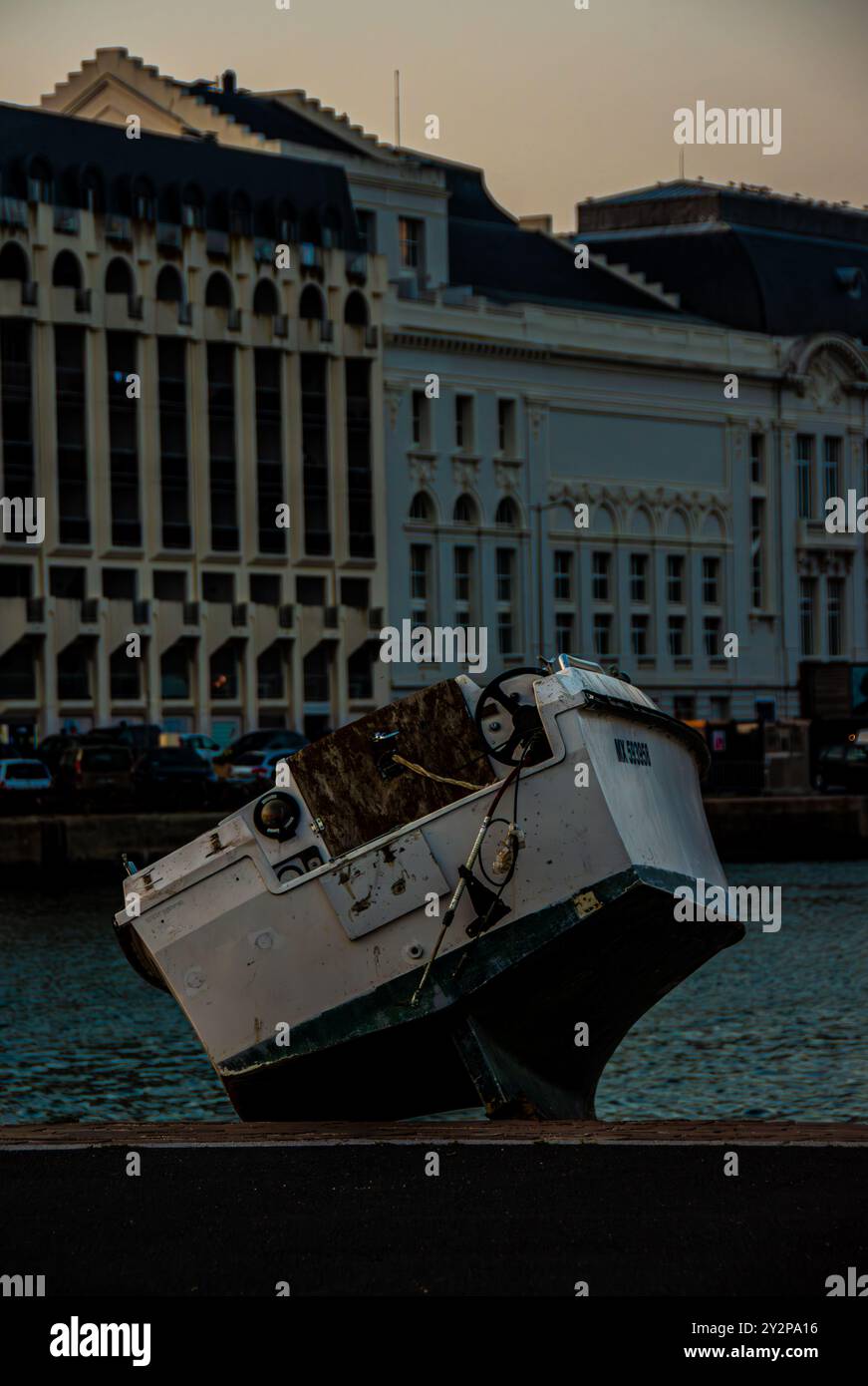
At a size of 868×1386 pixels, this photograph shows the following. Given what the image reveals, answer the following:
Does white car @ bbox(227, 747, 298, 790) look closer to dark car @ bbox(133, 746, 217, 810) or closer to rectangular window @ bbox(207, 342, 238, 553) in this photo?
dark car @ bbox(133, 746, 217, 810)

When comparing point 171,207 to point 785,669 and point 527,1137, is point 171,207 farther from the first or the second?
point 527,1137

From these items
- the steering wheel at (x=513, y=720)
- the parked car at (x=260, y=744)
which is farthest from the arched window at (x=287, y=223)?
the steering wheel at (x=513, y=720)

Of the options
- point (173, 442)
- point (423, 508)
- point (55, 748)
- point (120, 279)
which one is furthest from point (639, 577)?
point (55, 748)

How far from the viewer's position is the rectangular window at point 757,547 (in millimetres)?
127938

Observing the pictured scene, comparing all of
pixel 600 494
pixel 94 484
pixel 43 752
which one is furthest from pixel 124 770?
pixel 600 494

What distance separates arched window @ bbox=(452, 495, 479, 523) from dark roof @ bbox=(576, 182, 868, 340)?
19185 mm

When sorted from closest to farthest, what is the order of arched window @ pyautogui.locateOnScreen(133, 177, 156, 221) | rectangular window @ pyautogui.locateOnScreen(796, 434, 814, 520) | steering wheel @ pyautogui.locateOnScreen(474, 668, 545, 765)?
1. steering wheel @ pyautogui.locateOnScreen(474, 668, 545, 765)
2. arched window @ pyautogui.locateOnScreen(133, 177, 156, 221)
3. rectangular window @ pyautogui.locateOnScreen(796, 434, 814, 520)

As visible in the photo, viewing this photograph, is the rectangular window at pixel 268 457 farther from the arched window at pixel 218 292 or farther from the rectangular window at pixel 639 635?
the rectangular window at pixel 639 635

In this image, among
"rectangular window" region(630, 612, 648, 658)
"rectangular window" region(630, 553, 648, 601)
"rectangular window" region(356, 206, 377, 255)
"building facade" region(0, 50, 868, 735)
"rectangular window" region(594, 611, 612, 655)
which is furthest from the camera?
"rectangular window" region(630, 553, 648, 601)

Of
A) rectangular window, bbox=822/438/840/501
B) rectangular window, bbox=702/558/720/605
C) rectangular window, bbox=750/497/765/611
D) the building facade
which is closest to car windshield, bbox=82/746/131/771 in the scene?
the building facade

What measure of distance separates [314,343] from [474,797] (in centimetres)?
9339

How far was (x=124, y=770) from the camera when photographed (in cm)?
7650

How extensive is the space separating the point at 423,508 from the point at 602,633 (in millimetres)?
10507

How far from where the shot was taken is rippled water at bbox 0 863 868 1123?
2612 centimetres
